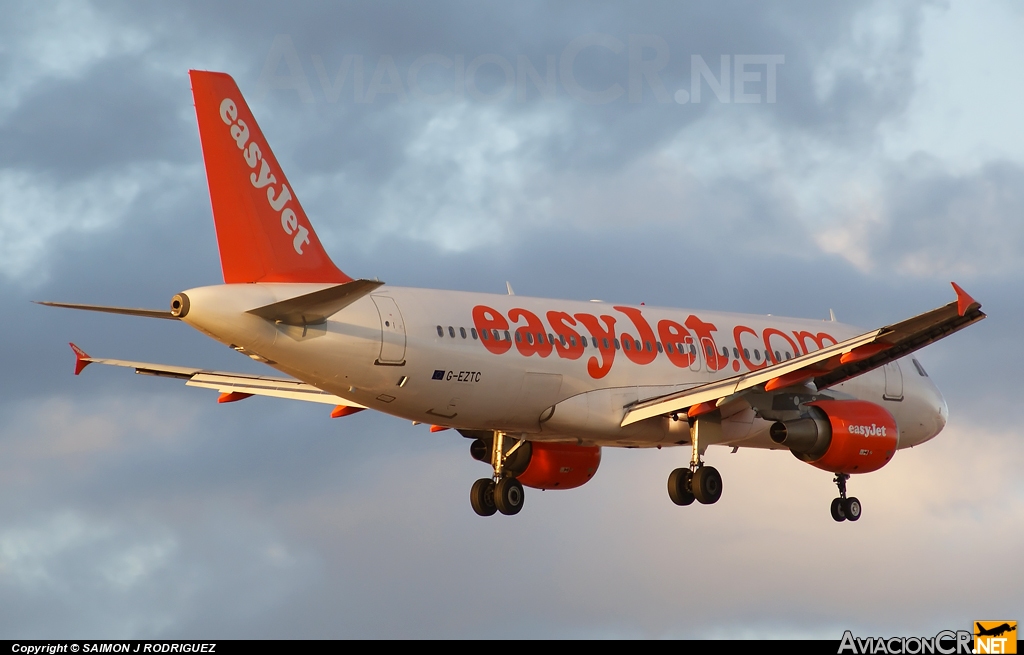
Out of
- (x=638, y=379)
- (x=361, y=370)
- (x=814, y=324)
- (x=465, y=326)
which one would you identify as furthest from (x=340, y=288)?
(x=814, y=324)

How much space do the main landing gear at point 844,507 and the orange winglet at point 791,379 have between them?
7274 mm

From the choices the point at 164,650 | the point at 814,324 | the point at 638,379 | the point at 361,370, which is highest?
the point at 814,324

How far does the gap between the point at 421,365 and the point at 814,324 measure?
1459 centimetres

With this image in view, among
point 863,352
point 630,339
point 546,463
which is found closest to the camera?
point 863,352

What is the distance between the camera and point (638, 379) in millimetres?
33656

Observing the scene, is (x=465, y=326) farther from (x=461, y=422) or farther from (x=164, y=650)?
(x=164, y=650)

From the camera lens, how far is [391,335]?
2880 centimetres

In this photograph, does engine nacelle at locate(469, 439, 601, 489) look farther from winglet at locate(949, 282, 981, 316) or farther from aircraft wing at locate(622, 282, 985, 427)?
winglet at locate(949, 282, 981, 316)

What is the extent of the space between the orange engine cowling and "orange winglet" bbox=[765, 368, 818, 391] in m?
6.56

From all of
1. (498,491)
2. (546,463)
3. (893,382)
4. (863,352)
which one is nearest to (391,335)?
(498,491)

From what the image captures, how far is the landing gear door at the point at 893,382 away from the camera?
1528 inches

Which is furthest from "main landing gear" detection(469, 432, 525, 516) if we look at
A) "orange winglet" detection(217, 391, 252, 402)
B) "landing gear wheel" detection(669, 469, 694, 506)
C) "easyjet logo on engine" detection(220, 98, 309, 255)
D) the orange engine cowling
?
"easyjet logo on engine" detection(220, 98, 309, 255)

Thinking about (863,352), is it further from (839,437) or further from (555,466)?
(555,466)

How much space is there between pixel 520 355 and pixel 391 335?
11.6 feet
